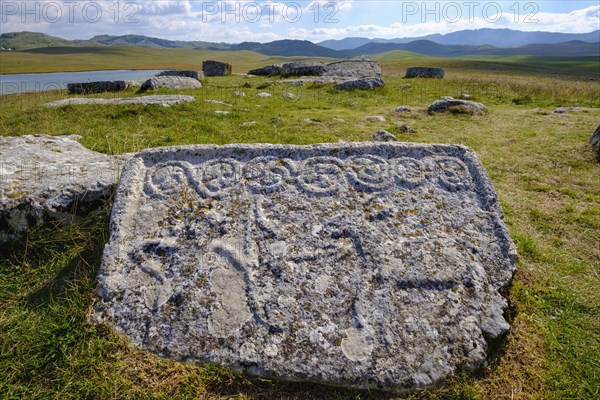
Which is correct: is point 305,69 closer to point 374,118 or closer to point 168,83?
point 168,83

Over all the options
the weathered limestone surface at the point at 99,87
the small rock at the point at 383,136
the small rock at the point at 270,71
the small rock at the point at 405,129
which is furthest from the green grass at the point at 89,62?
the small rock at the point at 383,136

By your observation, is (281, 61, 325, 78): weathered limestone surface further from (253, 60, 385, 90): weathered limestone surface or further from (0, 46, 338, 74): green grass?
(0, 46, 338, 74): green grass

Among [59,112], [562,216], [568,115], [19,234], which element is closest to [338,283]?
[19,234]

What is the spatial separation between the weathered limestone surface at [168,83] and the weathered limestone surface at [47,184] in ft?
38.4

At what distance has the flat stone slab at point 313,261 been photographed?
279cm

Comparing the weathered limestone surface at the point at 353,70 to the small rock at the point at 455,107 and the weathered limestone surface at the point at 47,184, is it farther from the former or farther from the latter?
the weathered limestone surface at the point at 47,184

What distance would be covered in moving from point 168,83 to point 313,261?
52.6 feet

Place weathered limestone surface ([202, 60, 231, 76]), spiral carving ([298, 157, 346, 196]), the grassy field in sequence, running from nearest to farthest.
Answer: the grassy field, spiral carving ([298, 157, 346, 196]), weathered limestone surface ([202, 60, 231, 76])

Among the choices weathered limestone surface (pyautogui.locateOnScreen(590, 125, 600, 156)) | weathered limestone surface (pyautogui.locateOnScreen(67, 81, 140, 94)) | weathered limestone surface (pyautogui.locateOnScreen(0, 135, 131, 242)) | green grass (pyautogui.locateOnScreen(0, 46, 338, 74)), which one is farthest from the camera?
green grass (pyautogui.locateOnScreen(0, 46, 338, 74))

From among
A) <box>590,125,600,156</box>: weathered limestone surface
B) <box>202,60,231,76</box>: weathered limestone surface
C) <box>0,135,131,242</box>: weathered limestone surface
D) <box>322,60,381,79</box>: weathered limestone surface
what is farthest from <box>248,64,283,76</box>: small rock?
<box>0,135,131,242</box>: weathered limestone surface

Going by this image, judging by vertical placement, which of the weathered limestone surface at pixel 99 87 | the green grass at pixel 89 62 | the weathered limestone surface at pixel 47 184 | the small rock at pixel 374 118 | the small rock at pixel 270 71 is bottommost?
the weathered limestone surface at pixel 47 184

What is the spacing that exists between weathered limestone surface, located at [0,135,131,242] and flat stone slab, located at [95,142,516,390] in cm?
91

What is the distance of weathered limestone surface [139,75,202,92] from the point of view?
637 inches

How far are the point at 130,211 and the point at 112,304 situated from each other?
996 mm
